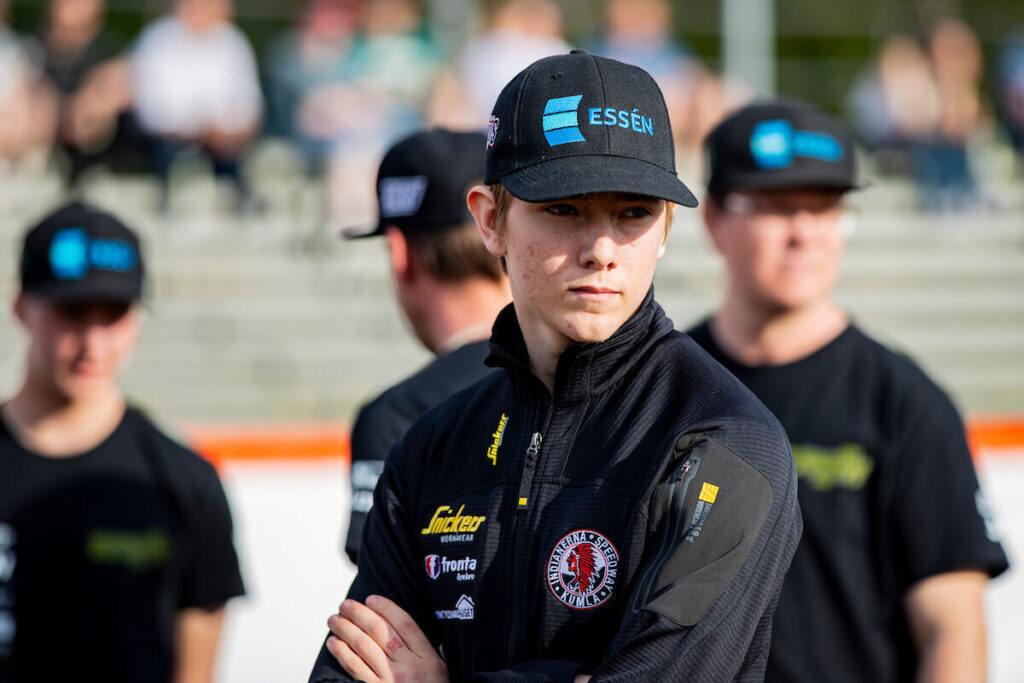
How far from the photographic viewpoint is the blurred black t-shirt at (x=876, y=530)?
3033 mm

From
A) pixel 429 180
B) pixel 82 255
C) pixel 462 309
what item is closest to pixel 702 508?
pixel 462 309

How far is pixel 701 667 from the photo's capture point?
1.81 meters

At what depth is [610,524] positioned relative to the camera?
1896 mm

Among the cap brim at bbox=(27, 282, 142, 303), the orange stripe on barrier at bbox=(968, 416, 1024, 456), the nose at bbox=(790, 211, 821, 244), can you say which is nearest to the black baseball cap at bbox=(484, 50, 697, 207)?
the nose at bbox=(790, 211, 821, 244)

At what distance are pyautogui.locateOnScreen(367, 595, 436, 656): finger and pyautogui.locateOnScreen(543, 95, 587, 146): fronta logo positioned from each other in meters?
0.78

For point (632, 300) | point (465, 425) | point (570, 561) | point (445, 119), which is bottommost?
point (570, 561)

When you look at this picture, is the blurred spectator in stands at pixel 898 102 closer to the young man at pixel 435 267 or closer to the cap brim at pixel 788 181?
the cap brim at pixel 788 181

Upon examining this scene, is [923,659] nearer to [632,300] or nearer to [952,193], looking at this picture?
[632,300]

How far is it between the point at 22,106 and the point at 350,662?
324 inches

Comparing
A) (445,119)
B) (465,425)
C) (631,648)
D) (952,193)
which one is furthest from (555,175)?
(952,193)

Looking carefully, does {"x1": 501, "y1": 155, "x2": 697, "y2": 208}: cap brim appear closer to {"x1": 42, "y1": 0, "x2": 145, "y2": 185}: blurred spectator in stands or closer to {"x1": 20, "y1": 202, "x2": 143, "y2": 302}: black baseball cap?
{"x1": 20, "y1": 202, "x2": 143, "y2": 302}: black baseball cap

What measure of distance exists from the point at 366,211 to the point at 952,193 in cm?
502

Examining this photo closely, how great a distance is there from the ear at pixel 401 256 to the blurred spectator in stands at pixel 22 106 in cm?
709

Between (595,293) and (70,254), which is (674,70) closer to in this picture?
(70,254)
